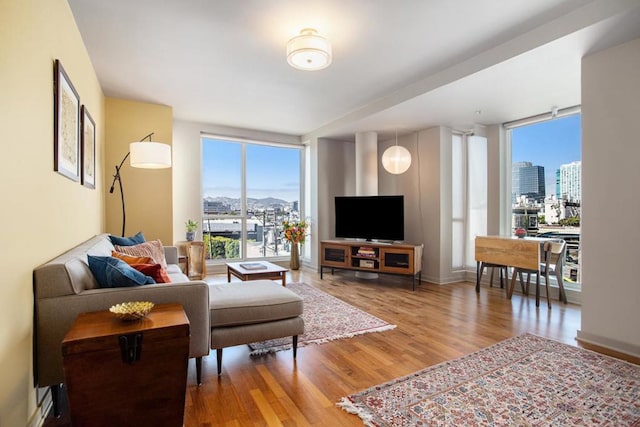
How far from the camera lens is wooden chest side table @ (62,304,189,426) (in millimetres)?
1376

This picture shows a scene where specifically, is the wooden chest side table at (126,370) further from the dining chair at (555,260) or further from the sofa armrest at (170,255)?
the dining chair at (555,260)

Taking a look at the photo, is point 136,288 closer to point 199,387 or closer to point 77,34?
point 199,387

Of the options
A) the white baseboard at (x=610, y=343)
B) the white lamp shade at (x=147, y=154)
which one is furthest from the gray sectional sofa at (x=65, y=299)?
the white baseboard at (x=610, y=343)

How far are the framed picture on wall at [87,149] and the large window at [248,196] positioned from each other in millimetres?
2509

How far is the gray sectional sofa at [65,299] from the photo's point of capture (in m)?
1.66

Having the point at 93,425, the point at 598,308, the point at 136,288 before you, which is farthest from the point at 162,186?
the point at 598,308

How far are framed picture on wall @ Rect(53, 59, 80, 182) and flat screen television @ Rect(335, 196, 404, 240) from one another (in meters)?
3.77

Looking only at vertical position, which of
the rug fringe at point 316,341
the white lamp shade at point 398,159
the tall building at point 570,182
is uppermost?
the white lamp shade at point 398,159

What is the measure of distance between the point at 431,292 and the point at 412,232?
1277 millimetres

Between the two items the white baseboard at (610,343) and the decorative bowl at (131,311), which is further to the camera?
the white baseboard at (610,343)

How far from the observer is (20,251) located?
1.50m

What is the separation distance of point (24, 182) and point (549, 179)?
5250 mm

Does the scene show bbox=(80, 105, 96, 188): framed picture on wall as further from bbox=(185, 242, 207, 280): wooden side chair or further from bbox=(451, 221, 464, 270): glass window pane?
bbox=(451, 221, 464, 270): glass window pane

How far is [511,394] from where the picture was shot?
2.00 m
